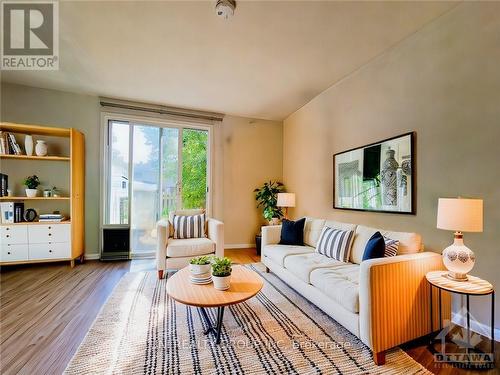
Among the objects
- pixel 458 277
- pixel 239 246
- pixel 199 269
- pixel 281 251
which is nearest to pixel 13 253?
pixel 199 269

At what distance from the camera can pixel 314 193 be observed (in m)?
3.96

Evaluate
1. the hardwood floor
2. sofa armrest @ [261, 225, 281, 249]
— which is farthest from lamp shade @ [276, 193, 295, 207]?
the hardwood floor

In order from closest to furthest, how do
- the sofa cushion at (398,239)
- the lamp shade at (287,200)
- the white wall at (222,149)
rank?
1. the sofa cushion at (398,239)
2. the white wall at (222,149)
3. the lamp shade at (287,200)

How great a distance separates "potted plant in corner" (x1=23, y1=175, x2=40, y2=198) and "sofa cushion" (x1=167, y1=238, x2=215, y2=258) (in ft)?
7.20

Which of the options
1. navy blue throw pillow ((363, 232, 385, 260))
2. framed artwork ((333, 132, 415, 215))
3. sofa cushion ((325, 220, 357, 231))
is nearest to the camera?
navy blue throw pillow ((363, 232, 385, 260))

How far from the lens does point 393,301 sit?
162 cm

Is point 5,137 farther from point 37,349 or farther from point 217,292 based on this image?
point 217,292

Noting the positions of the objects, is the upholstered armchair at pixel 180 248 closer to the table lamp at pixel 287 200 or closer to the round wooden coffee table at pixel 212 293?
the round wooden coffee table at pixel 212 293

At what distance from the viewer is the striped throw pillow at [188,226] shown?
3393 mm

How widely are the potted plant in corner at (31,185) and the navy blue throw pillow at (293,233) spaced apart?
3.70 metres

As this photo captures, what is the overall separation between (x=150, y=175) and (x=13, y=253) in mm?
2113

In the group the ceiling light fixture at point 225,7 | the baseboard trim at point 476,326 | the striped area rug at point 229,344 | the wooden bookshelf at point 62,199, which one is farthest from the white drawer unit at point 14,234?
the baseboard trim at point 476,326

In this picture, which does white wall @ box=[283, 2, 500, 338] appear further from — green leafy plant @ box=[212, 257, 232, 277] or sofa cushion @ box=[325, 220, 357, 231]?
green leafy plant @ box=[212, 257, 232, 277]

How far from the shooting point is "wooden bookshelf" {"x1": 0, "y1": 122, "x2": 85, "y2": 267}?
3229 mm
